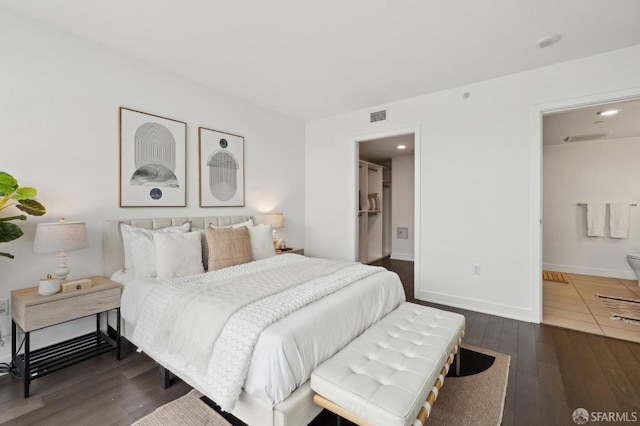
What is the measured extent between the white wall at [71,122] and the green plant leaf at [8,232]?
370mm

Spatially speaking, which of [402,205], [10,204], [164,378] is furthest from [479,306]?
[10,204]

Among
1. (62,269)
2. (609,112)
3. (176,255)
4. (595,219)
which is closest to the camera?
(62,269)

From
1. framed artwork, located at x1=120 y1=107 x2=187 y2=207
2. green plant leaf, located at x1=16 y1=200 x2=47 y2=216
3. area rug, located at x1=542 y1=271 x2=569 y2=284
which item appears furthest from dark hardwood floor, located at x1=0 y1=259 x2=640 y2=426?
area rug, located at x1=542 y1=271 x2=569 y2=284

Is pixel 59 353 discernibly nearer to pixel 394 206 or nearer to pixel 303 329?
pixel 303 329

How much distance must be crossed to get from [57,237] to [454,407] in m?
2.89

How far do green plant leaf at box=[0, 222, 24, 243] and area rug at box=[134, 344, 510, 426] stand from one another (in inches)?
58.0

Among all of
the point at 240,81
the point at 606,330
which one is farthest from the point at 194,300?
Result: the point at 606,330

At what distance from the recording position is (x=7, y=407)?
1734 millimetres

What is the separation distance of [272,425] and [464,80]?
3668 mm

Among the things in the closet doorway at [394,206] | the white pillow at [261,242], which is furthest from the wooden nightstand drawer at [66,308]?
the closet doorway at [394,206]

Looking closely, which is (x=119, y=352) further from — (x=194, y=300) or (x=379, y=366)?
(x=379, y=366)

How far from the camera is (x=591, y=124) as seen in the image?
400cm

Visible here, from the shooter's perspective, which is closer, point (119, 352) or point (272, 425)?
point (272, 425)

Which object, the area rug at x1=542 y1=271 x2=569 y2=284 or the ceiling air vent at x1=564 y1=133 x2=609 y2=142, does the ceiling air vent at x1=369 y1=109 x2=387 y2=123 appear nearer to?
the ceiling air vent at x1=564 y1=133 x2=609 y2=142
